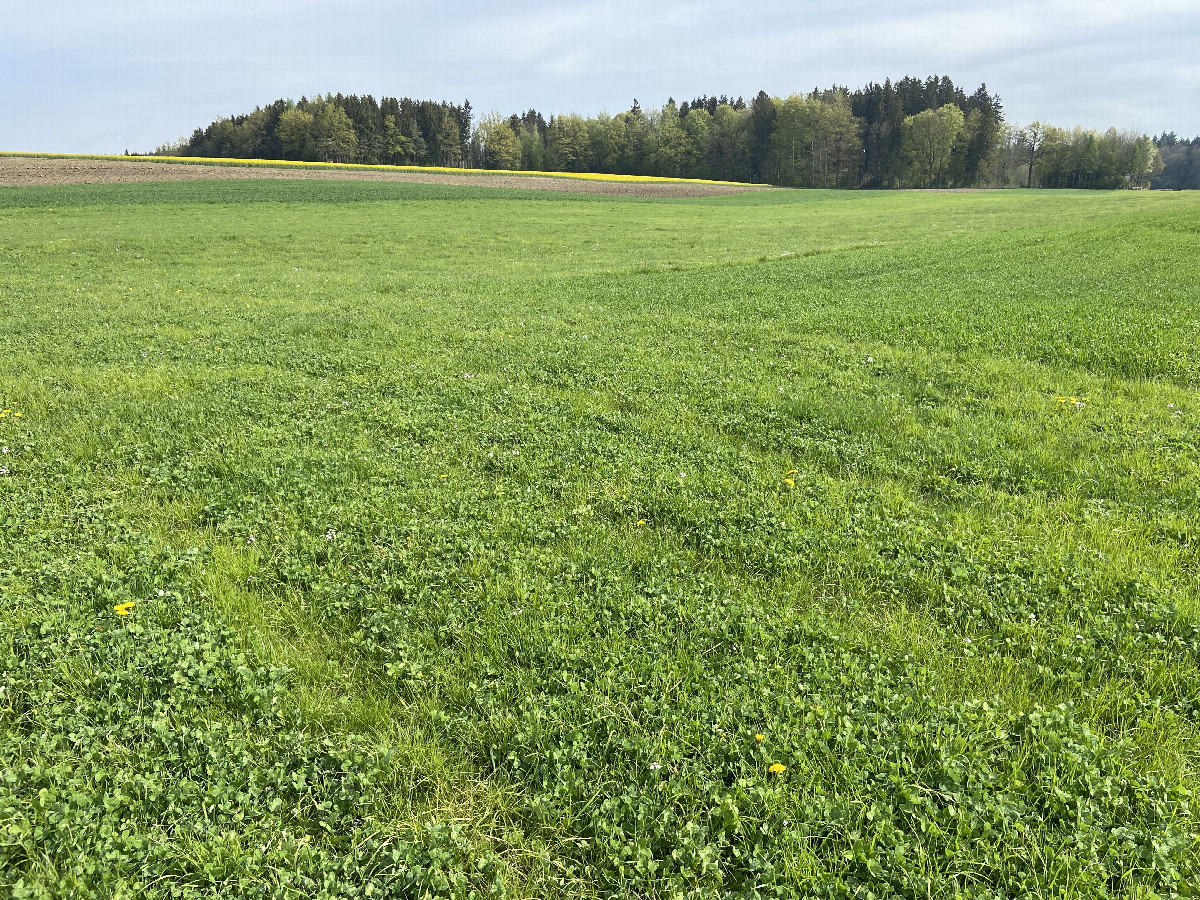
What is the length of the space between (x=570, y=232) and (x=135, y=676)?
3253 centimetres

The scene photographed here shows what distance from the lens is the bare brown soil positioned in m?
52.6

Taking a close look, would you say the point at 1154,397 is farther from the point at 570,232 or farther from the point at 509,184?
the point at 509,184

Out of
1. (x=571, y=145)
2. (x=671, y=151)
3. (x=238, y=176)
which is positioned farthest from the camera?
(x=571, y=145)

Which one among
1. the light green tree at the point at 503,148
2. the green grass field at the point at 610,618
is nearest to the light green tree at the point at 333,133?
the light green tree at the point at 503,148

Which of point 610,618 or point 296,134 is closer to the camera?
point 610,618

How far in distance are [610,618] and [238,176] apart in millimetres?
70453

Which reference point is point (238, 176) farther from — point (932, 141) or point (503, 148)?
point (932, 141)

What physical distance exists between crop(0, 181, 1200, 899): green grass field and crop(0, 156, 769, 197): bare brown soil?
57757 millimetres

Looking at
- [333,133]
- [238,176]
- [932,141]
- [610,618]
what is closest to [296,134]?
[333,133]

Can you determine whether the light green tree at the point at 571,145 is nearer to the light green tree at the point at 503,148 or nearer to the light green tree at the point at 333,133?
the light green tree at the point at 503,148

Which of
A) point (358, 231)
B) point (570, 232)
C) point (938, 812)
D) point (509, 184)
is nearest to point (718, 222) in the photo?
point (570, 232)

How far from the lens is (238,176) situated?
59844mm

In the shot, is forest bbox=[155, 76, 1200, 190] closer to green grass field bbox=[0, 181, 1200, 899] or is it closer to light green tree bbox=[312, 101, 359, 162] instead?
light green tree bbox=[312, 101, 359, 162]

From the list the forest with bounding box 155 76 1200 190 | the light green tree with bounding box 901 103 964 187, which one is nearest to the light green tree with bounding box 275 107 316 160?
the forest with bounding box 155 76 1200 190
